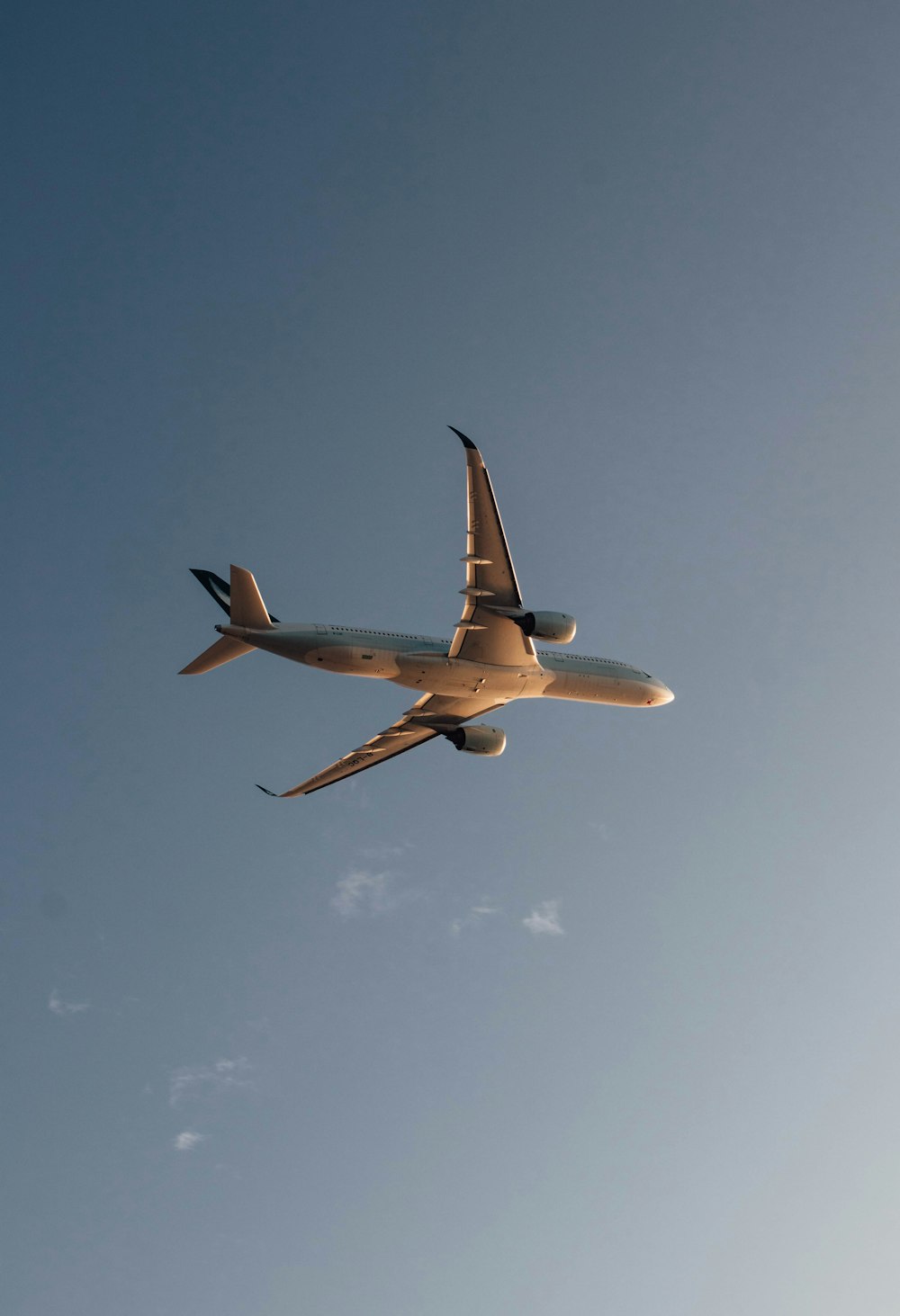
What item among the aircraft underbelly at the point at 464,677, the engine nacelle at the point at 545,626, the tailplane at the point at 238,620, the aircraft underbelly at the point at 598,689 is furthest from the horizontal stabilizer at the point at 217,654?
the aircraft underbelly at the point at 598,689

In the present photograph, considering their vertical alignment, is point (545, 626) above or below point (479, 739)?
above

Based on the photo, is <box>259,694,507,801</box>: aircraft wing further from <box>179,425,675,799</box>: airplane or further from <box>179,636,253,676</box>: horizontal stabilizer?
<box>179,636,253,676</box>: horizontal stabilizer

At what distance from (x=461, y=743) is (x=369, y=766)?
462 cm

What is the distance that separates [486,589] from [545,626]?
264 cm

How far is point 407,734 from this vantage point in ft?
156

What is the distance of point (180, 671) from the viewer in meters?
38.7

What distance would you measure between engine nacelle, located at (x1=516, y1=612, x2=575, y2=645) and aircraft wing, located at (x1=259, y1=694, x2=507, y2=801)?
6514 mm

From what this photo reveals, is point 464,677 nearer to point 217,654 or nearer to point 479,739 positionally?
point 479,739

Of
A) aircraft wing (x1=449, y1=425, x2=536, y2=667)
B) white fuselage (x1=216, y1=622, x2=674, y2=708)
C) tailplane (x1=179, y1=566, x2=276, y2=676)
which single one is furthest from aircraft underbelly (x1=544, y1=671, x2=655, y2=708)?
tailplane (x1=179, y1=566, x2=276, y2=676)

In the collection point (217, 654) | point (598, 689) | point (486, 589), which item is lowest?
point (217, 654)

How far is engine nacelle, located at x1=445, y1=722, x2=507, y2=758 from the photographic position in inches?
1816

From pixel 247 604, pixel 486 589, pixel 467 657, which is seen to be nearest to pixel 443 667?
pixel 467 657

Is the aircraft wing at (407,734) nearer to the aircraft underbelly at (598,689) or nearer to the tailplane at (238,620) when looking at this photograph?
the aircraft underbelly at (598,689)

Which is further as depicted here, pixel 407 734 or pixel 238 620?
pixel 407 734
